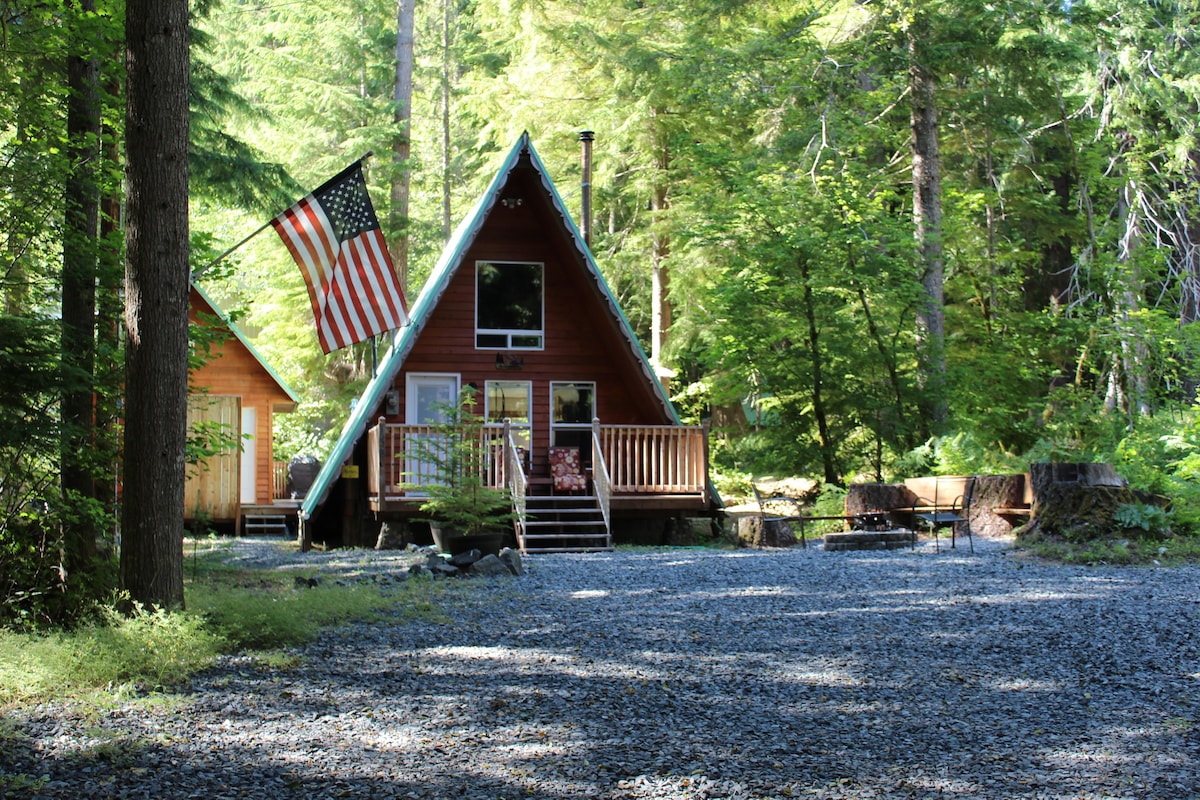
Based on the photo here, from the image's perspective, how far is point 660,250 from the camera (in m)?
27.1

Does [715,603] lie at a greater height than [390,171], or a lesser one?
lesser

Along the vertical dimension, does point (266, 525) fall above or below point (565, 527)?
below

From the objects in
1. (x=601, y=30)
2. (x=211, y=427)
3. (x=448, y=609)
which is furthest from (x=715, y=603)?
(x=601, y=30)

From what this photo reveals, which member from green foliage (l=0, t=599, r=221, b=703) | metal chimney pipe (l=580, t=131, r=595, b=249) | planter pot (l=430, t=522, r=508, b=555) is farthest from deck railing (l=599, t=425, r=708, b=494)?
green foliage (l=0, t=599, r=221, b=703)

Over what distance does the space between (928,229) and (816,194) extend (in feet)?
6.91

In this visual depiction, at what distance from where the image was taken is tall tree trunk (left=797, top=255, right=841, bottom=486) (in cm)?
1914

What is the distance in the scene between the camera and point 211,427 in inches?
398

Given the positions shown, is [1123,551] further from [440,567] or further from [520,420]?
[520,420]

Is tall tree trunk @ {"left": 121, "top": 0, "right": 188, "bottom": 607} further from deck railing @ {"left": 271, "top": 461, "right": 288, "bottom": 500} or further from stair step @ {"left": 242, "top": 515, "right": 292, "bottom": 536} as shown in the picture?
deck railing @ {"left": 271, "top": 461, "right": 288, "bottom": 500}

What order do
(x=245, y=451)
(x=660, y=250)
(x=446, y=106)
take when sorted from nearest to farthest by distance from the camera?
(x=245, y=451) → (x=660, y=250) → (x=446, y=106)

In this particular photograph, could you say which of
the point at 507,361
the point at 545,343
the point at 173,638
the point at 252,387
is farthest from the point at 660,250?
the point at 173,638

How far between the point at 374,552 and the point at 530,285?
5.36m

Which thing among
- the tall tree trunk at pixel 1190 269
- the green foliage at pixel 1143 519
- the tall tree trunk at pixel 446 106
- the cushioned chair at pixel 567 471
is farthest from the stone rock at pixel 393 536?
the tall tree trunk at pixel 446 106

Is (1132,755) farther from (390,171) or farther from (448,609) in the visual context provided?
(390,171)
